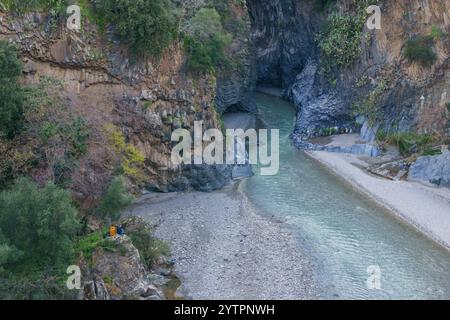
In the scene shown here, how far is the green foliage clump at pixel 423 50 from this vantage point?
39.8 m

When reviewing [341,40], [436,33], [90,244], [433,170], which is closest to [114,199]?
[90,244]

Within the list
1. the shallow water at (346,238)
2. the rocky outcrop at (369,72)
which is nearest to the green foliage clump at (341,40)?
the rocky outcrop at (369,72)

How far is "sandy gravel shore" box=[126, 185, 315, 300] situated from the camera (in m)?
24.0

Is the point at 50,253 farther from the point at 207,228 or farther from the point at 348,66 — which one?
the point at 348,66

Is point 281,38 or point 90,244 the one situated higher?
point 281,38

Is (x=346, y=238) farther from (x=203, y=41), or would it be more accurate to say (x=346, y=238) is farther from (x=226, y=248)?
(x=203, y=41)

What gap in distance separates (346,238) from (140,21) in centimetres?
1561

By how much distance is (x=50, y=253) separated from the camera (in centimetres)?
2020

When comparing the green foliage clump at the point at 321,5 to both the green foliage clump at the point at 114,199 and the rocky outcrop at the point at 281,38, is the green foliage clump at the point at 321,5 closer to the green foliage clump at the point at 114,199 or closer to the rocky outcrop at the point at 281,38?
the rocky outcrop at the point at 281,38

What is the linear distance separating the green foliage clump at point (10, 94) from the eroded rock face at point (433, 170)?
24.1 m

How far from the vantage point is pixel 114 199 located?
2441cm

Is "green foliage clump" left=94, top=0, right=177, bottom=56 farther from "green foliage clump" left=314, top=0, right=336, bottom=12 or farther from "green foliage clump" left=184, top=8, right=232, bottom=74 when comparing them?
"green foliage clump" left=314, top=0, right=336, bottom=12

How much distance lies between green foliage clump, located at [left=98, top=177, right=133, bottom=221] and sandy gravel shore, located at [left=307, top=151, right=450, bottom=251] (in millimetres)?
15634
